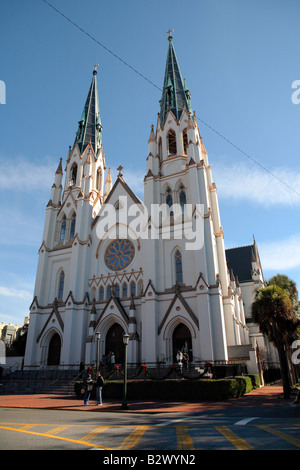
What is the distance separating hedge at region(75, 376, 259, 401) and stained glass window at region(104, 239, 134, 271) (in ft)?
48.3

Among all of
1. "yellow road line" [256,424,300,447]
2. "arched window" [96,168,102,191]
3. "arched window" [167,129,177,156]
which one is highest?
"arched window" [167,129,177,156]

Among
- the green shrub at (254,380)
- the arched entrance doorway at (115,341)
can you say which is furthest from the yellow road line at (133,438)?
the arched entrance doorway at (115,341)

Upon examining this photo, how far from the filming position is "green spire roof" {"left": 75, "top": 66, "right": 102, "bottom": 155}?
42.0 metres

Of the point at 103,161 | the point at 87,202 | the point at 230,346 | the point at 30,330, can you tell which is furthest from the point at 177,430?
the point at 103,161

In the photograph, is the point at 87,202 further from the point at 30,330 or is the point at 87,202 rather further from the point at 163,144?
the point at 30,330

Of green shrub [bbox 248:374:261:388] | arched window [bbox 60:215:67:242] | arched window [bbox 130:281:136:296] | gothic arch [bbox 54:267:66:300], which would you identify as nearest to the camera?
green shrub [bbox 248:374:261:388]

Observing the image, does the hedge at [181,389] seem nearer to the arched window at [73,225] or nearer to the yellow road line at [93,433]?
the yellow road line at [93,433]

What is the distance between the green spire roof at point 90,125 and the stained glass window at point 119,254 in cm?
1536

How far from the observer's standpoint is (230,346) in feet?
85.1

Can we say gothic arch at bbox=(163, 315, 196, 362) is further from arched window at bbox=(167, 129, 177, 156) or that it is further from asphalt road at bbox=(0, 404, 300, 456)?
arched window at bbox=(167, 129, 177, 156)

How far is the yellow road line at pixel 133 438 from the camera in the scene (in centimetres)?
560

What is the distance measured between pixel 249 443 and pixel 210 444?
699 millimetres

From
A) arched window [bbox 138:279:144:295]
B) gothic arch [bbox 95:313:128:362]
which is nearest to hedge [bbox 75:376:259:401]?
gothic arch [bbox 95:313:128:362]

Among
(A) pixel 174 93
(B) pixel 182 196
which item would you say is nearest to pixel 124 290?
(B) pixel 182 196
